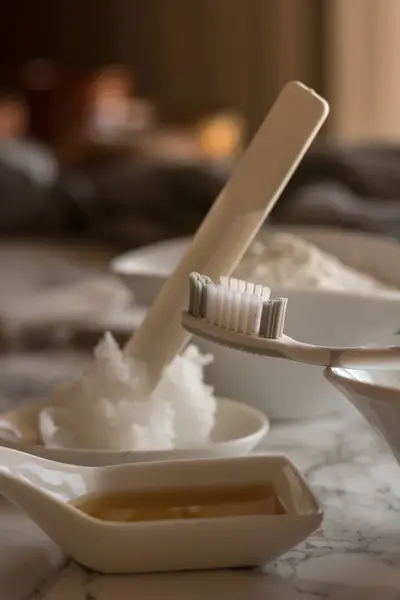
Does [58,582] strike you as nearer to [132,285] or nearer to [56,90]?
[132,285]

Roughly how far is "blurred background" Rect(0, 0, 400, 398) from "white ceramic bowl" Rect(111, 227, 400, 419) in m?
0.38

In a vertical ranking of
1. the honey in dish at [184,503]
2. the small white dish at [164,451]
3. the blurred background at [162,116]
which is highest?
the honey in dish at [184,503]

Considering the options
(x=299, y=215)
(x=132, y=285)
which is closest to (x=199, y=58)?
(x=299, y=215)

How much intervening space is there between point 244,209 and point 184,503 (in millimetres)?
188

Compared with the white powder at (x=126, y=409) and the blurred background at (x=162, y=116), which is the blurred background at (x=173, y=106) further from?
the white powder at (x=126, y=409)

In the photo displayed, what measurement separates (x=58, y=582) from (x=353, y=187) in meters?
1.20

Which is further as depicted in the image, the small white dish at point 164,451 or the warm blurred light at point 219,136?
the warm blurred light at point 219,136

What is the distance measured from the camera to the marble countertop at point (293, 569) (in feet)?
1.35

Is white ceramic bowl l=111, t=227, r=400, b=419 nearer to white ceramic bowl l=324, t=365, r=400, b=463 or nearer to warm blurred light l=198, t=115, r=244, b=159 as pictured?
white ceramic bowl l=324, t=365, r=400, b=463

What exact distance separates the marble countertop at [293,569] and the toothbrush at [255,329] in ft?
0.29

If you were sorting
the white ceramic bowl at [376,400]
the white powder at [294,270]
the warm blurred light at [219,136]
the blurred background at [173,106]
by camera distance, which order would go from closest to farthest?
the white ceramic bowl at [376,400] → the white powder at [294,270] → the blurred background at [173,106] → the warm blurred light at [219,136]

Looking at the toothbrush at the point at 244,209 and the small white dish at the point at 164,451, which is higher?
the toothbrush at the point at 244,209

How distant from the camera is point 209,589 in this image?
41 centimetres

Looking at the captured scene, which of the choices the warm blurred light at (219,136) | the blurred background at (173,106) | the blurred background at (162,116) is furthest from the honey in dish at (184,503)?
the warm blurred light at (219,136)
